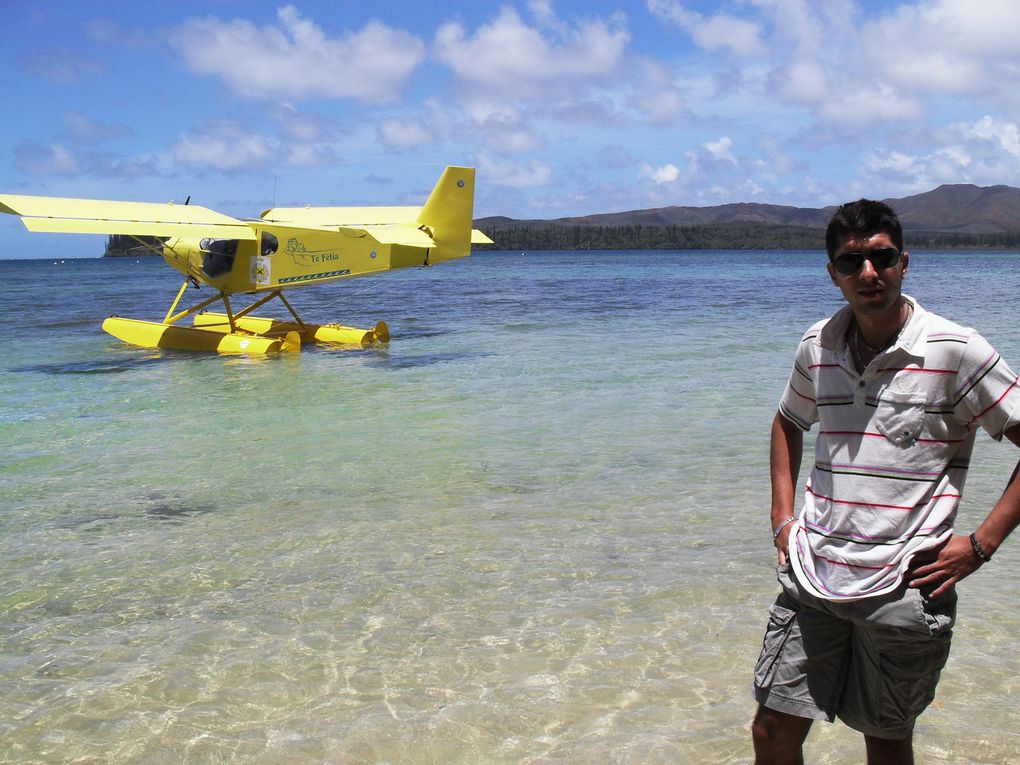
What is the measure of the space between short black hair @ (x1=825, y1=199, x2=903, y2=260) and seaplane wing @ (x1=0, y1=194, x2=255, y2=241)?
1477 centimetres

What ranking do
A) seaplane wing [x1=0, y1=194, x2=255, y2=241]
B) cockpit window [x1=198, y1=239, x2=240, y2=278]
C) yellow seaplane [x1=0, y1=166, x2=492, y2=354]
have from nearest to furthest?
seaplane wing [x1=0, y1=194, x2=255, y2=241] → yellow seaplane [x1=0, y1=166, x2=492, y2=354] → cockpit window [x1=198, y1=239, x2=240, y2=278]

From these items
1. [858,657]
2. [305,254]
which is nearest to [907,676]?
[858,657]

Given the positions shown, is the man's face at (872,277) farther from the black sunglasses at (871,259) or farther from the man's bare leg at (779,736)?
the man's bare leg at (779,736)

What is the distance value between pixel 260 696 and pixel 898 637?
2.36 metres

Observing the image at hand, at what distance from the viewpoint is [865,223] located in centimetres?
224

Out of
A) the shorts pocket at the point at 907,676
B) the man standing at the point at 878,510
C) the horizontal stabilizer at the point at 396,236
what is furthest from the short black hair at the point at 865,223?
the horizontal stabilizer at the point at 396,236

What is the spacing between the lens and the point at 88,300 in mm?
31594

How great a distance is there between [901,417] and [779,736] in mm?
884

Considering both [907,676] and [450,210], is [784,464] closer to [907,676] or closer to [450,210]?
[907,676]

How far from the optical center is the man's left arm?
212 cm

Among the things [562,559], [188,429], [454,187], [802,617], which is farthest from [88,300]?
[802,617]

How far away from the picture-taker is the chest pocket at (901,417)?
7.06 feet

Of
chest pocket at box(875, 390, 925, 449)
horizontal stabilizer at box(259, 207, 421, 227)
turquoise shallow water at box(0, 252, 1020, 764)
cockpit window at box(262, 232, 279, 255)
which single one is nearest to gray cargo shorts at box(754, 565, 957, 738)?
chest pocket at box(875, 390, 925, 449)

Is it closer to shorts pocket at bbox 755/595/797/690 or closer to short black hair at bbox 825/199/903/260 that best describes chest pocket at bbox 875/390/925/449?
short black hair at bbox 825/199/903/260
